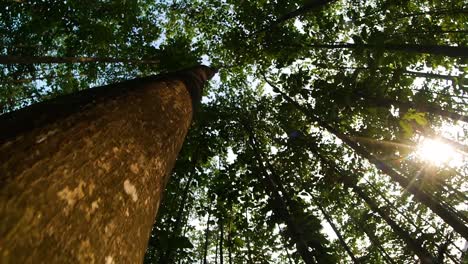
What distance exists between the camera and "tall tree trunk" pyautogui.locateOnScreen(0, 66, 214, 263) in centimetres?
78

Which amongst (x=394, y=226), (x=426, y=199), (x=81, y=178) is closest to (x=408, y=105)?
(x=426, y=199)

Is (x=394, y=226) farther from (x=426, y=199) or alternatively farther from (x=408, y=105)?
(x=408, y=105)

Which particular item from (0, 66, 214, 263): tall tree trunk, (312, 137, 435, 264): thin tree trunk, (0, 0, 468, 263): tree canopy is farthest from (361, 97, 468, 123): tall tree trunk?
(0, 66, 214, 263): tall tree trunk

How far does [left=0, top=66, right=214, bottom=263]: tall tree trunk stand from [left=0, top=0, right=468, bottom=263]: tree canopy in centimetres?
282

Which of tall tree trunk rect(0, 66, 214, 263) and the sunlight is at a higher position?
the sunlight

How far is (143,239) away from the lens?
46.2 inches

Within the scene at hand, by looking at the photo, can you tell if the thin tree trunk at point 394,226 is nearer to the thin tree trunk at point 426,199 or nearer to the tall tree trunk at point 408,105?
the thin tree trunk at point 426,199

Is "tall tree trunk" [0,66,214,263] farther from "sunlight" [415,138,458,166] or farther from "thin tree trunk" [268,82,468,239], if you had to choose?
"sunlight" [415,138,458,166]

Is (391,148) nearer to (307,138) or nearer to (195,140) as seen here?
(307,138)

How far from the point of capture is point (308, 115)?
7113mm

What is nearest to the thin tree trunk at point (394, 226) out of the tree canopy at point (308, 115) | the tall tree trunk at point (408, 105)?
the tree canopy at point (308, 115)

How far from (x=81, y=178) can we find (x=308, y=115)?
650cm

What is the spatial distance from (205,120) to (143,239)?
22.5 ft

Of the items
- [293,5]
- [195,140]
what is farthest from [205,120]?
[293,5]
